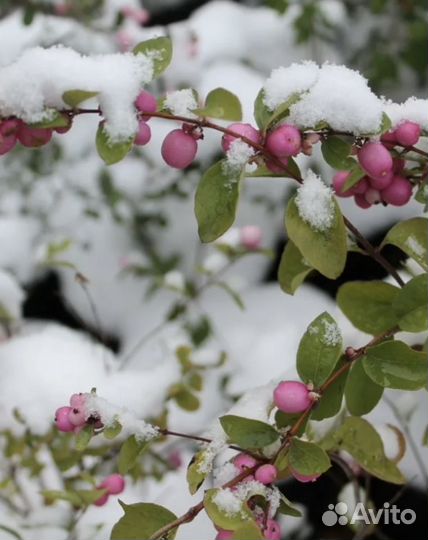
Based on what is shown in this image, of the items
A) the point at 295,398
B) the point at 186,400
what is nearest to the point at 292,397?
the point at 295,398

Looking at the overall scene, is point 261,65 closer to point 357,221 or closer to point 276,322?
point 357,221

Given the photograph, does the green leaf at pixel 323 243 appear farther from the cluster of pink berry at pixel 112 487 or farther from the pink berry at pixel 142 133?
the cluster of pink berry at pixel 112 487

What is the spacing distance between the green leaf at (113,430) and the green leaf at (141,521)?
0.04 metres

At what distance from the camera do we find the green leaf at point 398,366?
1.67 ft

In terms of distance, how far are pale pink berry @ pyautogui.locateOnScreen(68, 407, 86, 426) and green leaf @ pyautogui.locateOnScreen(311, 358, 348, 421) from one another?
0.16 m

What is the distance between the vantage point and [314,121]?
491 millimetres

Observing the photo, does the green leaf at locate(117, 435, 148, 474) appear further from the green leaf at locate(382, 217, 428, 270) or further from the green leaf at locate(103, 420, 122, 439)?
the green leaf at locate(382, 217, 428, 270)

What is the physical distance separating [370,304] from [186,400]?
39 cm

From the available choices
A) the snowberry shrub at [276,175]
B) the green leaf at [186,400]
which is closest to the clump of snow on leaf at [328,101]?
the snowberry shrub at [276,175]

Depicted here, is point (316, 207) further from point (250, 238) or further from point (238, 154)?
point (250, 238)

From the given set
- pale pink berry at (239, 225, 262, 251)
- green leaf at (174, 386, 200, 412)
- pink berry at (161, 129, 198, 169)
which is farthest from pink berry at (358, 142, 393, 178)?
pale pink berry at (239, 225, 262, 251)

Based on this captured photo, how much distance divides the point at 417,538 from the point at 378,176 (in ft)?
2.82

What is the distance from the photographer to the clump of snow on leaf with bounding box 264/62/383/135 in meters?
0.49

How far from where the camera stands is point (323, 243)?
51cm
